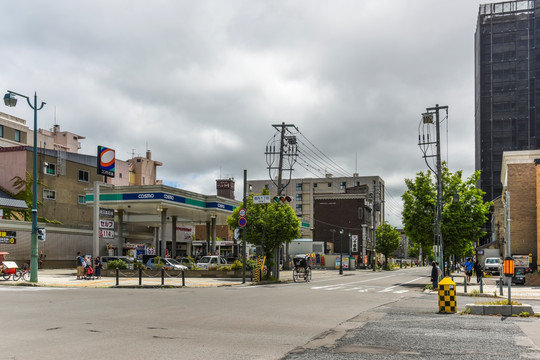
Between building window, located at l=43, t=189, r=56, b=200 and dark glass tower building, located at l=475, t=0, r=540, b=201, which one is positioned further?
dark glass tower building, located at l=475, t=0, r=540, b=201

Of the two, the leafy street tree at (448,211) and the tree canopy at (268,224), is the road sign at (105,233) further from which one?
the leafy street tree at (448,211)

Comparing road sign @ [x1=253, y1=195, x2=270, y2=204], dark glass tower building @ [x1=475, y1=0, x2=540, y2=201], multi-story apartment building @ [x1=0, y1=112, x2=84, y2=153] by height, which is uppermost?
dark glass tower building @ [x1=475, y1=0, x2=540, y2=201]

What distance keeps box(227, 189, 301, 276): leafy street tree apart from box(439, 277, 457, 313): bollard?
21.2 m

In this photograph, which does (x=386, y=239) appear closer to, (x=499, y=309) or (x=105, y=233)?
(x=105, y=233)

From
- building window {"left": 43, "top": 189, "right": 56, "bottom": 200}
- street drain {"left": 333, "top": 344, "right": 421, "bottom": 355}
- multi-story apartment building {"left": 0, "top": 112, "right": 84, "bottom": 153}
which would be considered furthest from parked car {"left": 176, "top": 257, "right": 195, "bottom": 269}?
street drain {"left": 333, "top": 344, "right": 421, "bottom": 355}

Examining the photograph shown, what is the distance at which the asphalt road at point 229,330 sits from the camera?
31.3ft

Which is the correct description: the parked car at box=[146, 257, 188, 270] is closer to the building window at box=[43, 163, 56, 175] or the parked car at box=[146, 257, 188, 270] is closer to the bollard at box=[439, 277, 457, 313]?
the building window at box=[43, 163, 56, 175]

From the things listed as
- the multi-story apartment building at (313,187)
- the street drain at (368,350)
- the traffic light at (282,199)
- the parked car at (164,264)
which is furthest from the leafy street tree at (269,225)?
the multi-story apartment building at (313,187)

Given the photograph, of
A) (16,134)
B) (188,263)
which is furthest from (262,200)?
(16,134)

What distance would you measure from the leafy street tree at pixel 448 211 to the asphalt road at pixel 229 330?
2319 cm

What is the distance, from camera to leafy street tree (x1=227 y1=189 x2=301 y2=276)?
37562 mm

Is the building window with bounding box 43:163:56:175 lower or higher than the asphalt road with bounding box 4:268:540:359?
higher

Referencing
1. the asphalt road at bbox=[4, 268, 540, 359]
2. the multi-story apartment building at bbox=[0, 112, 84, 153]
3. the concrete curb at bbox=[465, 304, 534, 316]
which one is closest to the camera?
the asphalt road at bbox=[4, 268, 540, 359]

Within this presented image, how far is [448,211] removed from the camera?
40.8 meters
